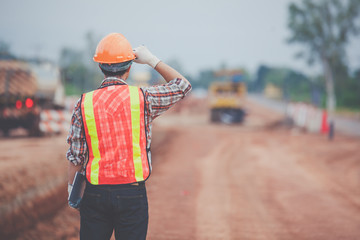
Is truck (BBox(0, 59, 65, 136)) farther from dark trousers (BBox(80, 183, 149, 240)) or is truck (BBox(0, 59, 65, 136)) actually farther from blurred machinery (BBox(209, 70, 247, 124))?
dark trousers (BBox(80, 183, 149, 240))

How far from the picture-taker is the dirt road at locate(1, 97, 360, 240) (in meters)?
5.36

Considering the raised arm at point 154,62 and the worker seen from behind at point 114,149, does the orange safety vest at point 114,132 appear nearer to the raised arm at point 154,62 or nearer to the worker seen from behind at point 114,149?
the worker seen from behind at point 114,149

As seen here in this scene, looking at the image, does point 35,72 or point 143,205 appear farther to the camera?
point 35,72

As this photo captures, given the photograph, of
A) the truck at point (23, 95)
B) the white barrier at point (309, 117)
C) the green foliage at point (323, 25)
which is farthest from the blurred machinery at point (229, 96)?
the green foliage at point (323, 25)

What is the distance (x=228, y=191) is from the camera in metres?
7.57

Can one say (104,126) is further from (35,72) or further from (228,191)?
(35,72)

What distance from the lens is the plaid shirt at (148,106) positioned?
7.84 ft

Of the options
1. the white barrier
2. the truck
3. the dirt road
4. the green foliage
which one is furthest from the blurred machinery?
the green foliage

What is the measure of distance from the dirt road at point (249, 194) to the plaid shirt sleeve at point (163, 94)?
2898 mm

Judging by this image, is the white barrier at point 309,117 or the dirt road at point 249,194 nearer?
the dirt road at point 249,194

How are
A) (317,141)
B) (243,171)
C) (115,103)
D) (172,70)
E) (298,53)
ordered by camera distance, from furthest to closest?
1. (298,53)
2. (317,141)
3. (243,171)
4. (172,70)
5. (115,103)

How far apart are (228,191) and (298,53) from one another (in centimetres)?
3646

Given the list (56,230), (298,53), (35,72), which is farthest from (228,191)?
(298,53)

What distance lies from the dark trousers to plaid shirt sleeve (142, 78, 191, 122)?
0.52 meters
